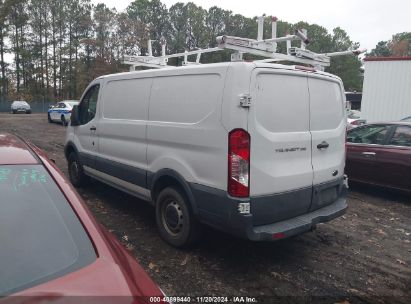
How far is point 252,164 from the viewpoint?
3.49m

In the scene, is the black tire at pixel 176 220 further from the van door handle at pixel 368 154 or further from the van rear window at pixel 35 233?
the van door handle at pixel 368 154

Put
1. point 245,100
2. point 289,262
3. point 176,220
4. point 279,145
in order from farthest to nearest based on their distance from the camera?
point 176,220 → point 289,262 → point 279,145 → point 245,100

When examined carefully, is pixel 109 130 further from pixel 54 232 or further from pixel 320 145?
pixel 54 232

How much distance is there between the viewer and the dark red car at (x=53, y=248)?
1520mm

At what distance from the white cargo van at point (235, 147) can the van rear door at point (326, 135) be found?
0.01 m

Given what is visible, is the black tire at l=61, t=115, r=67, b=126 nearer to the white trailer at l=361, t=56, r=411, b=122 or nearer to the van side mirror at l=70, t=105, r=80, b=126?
the van side mirror at l=70, t=105, r=80, b=126

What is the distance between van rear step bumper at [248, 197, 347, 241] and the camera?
349cm

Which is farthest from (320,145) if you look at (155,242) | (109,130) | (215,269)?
(109,130)

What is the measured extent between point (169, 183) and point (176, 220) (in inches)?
18.4

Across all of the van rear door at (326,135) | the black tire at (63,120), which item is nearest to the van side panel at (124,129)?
the van rear door at (326,135)

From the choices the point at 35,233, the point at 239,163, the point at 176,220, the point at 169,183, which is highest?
the point at 239,163

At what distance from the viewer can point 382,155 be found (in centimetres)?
680

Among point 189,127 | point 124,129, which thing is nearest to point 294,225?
point 189,127

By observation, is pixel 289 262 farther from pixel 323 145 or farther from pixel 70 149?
pixel 70 149
